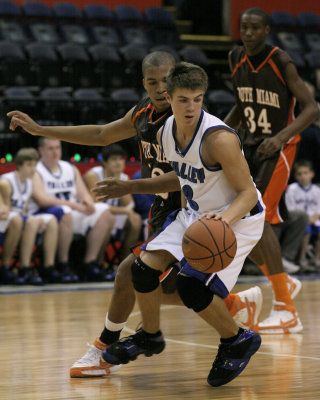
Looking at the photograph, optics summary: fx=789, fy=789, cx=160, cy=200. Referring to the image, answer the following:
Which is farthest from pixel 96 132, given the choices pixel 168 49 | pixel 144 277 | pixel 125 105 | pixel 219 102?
pixel 168 49

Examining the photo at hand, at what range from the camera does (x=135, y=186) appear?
3.31 metres

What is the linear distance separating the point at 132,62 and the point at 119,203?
4.26 m

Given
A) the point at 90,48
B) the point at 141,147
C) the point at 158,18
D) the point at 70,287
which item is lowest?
the point at 70,287

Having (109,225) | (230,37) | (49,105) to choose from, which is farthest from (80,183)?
(230,37)

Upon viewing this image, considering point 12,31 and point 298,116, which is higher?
point 12,31

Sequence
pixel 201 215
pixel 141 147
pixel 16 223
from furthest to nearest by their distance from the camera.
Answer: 1. pixel 16 223
2. pixel 141 147
3. pixel 201 215

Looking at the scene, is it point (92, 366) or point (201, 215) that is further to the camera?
point (92, 366)

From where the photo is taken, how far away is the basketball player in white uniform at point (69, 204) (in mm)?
7852

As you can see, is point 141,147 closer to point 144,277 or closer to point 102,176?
point 144,277

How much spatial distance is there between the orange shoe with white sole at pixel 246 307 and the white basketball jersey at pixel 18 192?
3830 millimetres

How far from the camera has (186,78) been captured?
Answer: 10.3ft

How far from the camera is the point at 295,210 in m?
8.95

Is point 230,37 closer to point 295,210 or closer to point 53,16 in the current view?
point 53,16

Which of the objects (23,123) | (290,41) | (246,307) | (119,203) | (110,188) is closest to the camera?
(110,188)
